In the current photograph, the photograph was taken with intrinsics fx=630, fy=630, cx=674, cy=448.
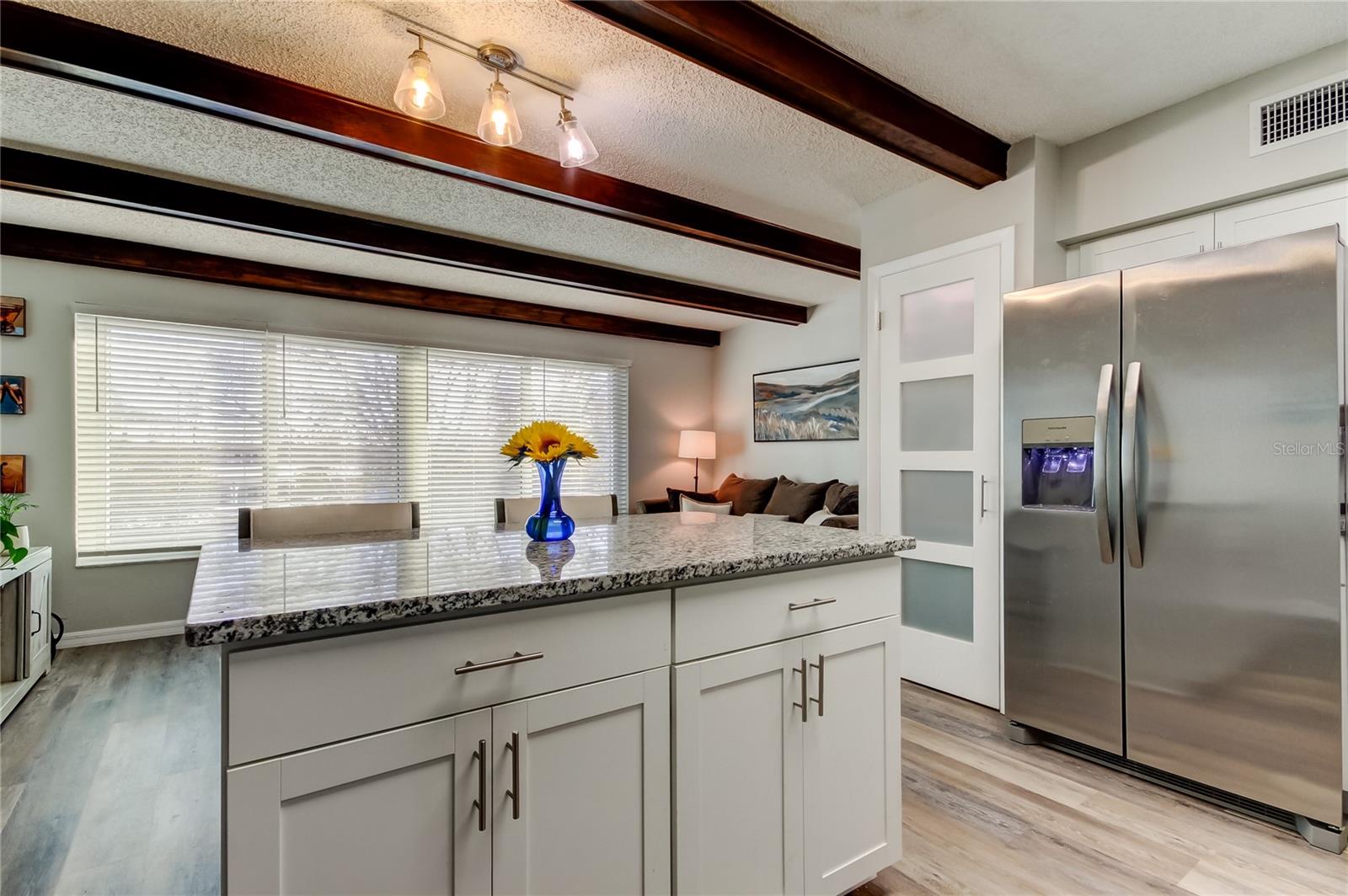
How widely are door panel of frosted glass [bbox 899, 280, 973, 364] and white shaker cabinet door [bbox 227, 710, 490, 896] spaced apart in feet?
8.70

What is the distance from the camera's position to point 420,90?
193cm

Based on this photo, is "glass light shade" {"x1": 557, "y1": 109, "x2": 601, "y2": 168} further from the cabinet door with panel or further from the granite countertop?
the cabinet door with panel

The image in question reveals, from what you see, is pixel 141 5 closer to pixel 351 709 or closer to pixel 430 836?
pixel 351 709

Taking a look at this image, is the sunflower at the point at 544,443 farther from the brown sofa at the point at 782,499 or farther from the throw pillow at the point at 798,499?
the throw pillow at the point at 798,499

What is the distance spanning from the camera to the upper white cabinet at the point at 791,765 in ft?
4.29

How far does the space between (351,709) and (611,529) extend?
109 centimetres

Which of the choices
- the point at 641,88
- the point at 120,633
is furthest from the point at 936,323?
the point at 120,633

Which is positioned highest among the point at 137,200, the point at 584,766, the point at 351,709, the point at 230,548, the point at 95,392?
the point at 137,200

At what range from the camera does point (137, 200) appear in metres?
2.88

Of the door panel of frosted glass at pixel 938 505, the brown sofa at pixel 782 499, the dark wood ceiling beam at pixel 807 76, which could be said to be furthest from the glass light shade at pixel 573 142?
the brown sofa at pixel 782 499

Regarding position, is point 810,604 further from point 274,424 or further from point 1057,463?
point 274,424

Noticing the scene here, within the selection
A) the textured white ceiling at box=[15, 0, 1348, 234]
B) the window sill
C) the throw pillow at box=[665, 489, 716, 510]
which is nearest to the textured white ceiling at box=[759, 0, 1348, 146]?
the textured white ceiling at box=[15, 0, 1348, 234]

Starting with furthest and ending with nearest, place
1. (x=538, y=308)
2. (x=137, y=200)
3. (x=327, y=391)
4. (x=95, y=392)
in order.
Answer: (x=538, y=308)
(x=327, y=391)
(x=95, y=392)
(x=137, y=200)

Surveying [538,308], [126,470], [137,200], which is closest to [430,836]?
[137,200]
